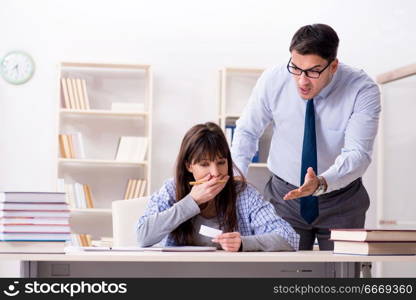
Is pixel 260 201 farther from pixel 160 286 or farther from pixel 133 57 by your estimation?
pixel 133 57

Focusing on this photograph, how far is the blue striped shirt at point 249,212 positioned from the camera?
8.57 feet

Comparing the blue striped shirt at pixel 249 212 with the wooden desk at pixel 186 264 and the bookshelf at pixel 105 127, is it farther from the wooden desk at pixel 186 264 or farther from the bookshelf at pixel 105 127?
the bookshelf at pixel 105 127

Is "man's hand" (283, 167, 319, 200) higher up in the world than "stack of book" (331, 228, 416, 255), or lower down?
higher up

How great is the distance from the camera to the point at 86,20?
19.0 ft

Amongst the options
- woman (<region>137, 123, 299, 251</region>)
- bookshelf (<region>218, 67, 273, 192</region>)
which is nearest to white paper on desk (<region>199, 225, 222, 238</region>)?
woman (<region>137, 123, 299, 251</region>)

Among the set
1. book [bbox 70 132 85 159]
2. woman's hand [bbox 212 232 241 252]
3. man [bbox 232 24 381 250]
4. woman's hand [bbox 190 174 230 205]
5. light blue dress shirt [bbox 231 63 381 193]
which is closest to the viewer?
woman's hand [bbox 212 232 241 252]

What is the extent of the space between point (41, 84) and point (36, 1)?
0.63 metres

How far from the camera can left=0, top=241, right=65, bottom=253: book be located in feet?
6.48

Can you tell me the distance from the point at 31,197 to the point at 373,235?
0.97 metres

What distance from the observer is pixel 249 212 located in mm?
2707

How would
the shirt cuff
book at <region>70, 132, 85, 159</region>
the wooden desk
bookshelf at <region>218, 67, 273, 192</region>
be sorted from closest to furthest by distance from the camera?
the wooden desk → the shirt cuff → book at <region>70, 132, 85, 159</region> → bookshelf at <region>218, 67, 273, 192</region>

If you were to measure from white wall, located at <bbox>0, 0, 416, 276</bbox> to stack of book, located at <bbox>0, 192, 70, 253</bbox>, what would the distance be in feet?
12.0

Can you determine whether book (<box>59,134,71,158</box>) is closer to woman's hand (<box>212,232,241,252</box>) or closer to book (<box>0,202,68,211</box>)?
woman's hand (<box>212,232,241,252</box>)

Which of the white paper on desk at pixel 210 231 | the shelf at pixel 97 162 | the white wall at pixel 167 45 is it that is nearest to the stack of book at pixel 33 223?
the white paper on desk at pixel 210 231
